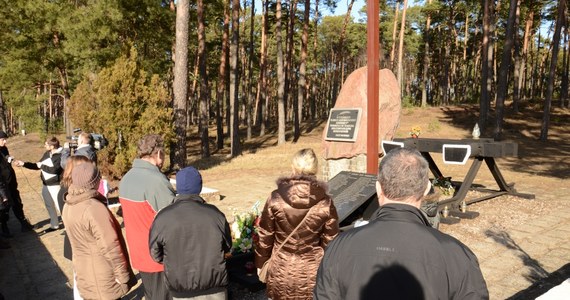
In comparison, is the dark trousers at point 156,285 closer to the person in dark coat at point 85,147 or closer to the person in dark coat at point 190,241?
the person in dark coat at point 190,241

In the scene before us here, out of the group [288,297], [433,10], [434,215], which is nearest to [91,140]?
[288,297]

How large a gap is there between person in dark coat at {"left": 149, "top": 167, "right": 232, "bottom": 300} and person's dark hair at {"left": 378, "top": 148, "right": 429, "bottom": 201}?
1.62 m

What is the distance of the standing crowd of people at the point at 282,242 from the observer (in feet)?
5.01

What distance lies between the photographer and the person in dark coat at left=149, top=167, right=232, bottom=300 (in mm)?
2902

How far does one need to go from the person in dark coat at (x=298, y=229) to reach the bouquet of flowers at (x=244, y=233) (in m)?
2.15

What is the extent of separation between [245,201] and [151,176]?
5902 millimetres

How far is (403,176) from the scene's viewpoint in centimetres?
169

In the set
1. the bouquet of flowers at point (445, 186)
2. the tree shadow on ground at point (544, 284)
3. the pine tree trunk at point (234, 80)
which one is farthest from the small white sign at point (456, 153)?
the pine tree trunk at point (234, 80)

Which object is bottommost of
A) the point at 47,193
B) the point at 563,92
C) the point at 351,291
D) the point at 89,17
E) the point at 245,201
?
the point at 245,201

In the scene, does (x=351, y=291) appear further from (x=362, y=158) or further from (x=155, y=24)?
(x=155, y=24)

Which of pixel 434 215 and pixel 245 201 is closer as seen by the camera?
pixel 434 215

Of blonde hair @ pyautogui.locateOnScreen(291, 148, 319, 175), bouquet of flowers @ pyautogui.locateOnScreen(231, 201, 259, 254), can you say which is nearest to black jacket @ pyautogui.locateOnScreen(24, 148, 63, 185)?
bouquet of flowers @ pyautogui.locateOnScreen(231, 201, 259, 254)

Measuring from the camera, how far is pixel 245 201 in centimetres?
930

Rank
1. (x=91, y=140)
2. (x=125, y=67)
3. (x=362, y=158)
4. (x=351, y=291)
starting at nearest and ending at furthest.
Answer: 1. (x=351, y=291)
2. (x=91, y=140)
3. (x=362, y=158)
4. (x=125, y=67)
